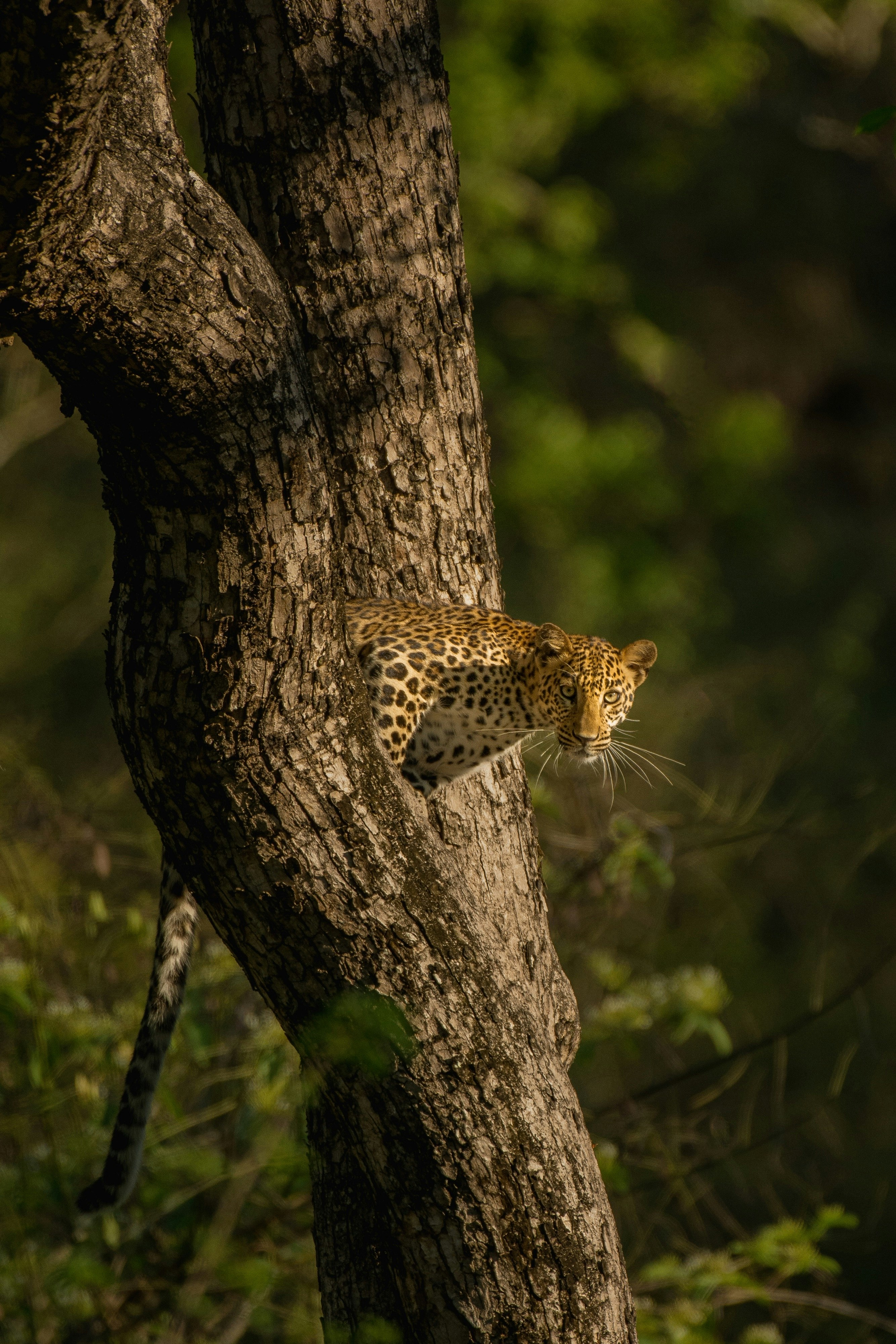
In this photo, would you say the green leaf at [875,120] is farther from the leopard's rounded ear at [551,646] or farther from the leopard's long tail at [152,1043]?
the leopard's long tail at [152,1043]

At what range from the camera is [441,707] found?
4.77 meters

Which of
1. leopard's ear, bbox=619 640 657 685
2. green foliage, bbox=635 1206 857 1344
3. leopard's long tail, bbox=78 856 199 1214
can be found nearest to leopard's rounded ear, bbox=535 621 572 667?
leopard's ear, bbox=619 640 657 685

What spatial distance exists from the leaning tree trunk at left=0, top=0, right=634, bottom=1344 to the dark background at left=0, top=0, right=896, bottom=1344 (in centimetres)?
116

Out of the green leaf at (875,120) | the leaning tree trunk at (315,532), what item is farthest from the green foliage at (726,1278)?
the green leaf at (875,120)

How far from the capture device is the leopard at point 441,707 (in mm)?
3963

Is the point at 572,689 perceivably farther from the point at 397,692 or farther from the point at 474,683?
the point at 397,692

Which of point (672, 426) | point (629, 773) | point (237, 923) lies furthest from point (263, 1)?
point (672, 426)

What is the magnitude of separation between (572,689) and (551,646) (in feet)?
0.58

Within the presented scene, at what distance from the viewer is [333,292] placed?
13.7 ft

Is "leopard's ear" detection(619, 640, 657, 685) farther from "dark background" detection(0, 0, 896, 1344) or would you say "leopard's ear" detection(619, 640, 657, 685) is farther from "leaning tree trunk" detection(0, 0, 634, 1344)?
"leaning tree trunk" detection(0, 0, 634, 1344)

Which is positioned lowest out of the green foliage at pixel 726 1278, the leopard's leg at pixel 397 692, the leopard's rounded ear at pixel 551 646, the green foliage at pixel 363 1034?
the green foliage at pixel 726 1278

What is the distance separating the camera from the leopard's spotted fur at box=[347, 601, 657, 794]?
4.53m

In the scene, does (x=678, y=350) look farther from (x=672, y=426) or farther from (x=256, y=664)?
(x=256, y=664)

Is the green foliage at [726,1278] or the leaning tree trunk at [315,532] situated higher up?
the leaning tree trunk at [315,532]
